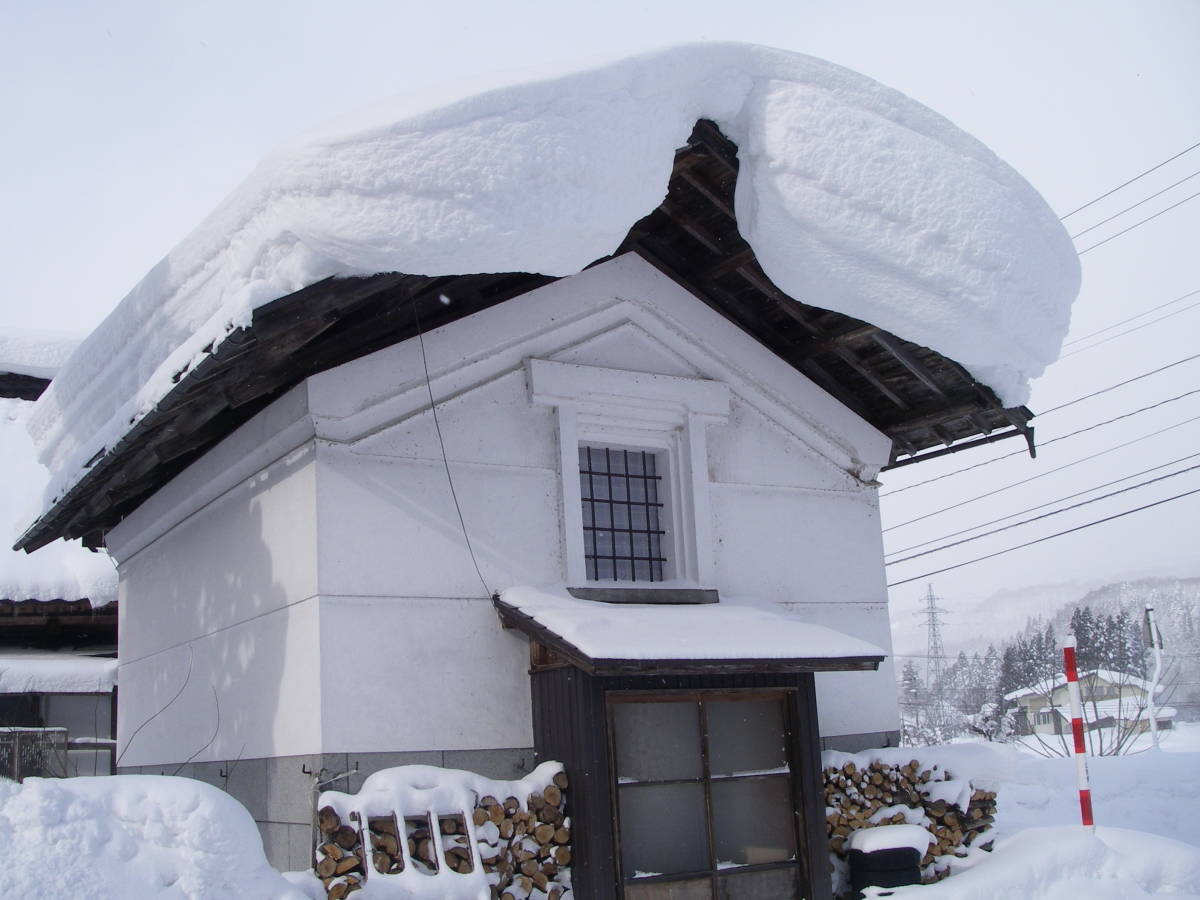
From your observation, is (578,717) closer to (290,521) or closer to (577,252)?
(290,521)

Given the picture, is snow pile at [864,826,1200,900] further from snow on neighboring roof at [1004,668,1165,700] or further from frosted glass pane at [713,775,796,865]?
snow on neighboring roof at [1004,668,1165,700]

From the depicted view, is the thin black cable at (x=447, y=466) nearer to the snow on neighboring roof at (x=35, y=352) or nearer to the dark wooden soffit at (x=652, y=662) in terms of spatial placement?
the dark wooden soffit at (x=652, y=662)

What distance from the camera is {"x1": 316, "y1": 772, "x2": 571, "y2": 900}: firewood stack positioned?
6968 millimetres

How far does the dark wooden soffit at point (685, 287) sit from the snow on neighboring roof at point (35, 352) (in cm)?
644

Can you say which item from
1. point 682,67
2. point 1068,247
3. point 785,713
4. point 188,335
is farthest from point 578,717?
point 1068,247

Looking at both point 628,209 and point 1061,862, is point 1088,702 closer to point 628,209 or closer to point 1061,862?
point 1061,862

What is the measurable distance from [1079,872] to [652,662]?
3773mm

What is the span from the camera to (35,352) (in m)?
17.3

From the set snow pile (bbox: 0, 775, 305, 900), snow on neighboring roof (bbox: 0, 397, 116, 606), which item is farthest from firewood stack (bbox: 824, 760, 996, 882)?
snow on neighboring roof (bbox: 0, 397, 116, 606)

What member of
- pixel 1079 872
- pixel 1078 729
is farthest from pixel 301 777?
pixel 1079 872

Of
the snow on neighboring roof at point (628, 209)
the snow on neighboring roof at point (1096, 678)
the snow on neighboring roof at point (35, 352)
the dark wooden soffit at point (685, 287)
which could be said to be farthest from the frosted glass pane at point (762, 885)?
the snow on neighboring roof at point (1096, 678)

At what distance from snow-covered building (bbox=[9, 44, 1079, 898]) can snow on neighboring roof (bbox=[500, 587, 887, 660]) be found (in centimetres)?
4

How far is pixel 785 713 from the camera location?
28.7ft

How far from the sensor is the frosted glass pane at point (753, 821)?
8.33 meters
